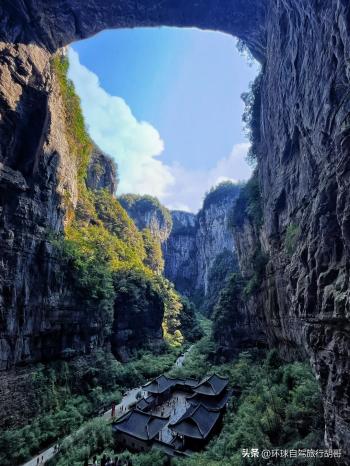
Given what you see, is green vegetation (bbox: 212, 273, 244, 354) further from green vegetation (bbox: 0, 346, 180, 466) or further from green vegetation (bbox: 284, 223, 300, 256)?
green vegetation (bbox: 284, 223, 300, 256)

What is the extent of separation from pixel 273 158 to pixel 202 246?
6134cm

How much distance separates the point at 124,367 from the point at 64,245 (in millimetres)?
11949

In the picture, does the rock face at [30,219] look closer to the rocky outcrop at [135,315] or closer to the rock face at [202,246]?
the rocky outcrop at [135,315]

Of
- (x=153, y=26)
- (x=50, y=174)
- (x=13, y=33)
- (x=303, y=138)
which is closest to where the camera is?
(x=303, y=138)

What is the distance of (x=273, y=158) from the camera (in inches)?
622

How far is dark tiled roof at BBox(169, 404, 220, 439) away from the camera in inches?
515

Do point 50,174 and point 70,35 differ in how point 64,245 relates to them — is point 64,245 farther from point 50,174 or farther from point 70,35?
point 70,35

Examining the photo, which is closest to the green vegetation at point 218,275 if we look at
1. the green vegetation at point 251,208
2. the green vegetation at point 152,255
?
the green vegetation at point 152,255

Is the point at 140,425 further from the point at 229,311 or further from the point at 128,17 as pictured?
the point at 128,17

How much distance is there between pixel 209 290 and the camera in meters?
62.2

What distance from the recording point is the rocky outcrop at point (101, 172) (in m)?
40.0

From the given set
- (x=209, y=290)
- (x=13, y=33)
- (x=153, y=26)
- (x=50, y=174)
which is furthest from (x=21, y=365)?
(x=209, y=290)

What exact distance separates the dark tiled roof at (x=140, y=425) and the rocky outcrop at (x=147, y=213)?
5554 centimetres

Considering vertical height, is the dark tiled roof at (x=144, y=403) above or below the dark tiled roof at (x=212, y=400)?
below
